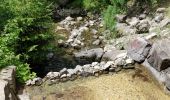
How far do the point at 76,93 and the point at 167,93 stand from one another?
116 inches

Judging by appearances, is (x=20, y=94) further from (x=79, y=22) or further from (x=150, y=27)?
(x=79, y=22)

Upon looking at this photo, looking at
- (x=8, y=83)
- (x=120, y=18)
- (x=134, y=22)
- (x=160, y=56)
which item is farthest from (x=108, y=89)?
(x=120, y=18)

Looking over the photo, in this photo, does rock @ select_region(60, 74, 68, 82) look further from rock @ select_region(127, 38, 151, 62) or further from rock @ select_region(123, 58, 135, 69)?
rock @ select_region(127, 38, 151, 62)

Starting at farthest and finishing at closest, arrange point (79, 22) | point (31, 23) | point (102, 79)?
point (79, 22)
point (31, 23)
point (102, 79)

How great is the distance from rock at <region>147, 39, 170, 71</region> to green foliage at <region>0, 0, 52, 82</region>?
13.3 ft

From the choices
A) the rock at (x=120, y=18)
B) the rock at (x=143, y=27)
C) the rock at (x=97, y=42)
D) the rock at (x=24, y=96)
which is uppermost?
the rock at (x=120, y=18)

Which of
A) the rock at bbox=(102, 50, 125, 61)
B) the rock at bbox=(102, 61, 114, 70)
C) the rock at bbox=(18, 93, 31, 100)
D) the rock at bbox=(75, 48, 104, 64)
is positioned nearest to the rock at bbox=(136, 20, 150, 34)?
the rock at bbox=(75, 48, 104, 64)

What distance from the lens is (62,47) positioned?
53.4 feet

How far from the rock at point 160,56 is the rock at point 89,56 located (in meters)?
2.86

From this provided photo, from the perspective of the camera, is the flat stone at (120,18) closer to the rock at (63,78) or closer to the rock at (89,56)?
the rock at (89,56)

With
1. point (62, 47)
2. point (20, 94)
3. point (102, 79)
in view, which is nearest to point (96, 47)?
point (62, 47)

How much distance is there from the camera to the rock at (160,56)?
1123 centimetres

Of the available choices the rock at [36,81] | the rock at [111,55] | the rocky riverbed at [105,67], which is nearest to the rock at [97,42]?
the rocky riverbed at [105,67]

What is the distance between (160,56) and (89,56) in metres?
3.90
